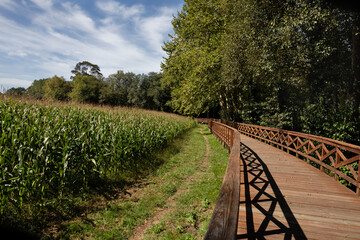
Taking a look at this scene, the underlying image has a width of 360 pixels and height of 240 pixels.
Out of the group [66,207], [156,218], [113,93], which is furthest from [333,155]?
[113,93]

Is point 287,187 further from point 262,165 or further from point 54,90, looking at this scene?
point 54,90

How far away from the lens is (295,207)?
3369 millimetres

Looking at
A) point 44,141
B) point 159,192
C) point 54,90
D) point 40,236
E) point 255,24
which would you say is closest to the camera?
point 40,236

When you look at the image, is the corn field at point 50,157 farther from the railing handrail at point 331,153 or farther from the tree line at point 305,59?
the tree line at point 305,59

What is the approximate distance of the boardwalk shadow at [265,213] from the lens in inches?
103

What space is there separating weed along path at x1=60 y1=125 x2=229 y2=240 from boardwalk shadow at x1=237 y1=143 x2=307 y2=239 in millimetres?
919

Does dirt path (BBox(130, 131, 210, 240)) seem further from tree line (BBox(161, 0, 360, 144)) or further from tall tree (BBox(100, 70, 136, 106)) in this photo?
tall tree (BBox(100, 70, 136, 106))

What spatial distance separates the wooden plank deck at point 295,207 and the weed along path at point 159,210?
1.01 meters

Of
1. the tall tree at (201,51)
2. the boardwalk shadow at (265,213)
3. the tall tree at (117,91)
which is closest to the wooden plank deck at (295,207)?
the boardwalk shadow at (265,213)

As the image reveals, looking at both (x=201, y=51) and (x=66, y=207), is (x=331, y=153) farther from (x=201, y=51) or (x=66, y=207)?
(x=201, y=51)

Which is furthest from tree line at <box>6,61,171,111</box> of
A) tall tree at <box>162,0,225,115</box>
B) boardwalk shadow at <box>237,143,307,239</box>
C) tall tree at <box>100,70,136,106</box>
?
boardwalk shadow at <box>237,143,307,239</box>

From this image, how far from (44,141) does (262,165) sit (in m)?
6.55

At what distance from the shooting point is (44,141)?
3.63 metres

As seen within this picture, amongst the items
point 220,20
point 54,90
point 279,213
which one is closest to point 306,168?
point 279,213
